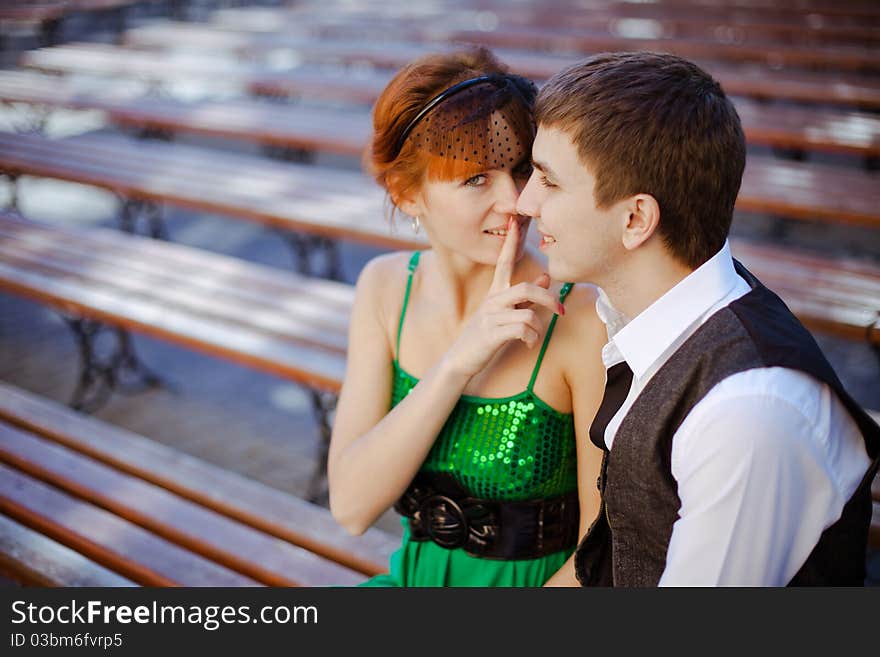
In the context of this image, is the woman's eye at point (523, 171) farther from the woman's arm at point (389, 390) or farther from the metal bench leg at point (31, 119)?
the metal bench leg at point (31, 119)

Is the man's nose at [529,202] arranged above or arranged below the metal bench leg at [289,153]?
above

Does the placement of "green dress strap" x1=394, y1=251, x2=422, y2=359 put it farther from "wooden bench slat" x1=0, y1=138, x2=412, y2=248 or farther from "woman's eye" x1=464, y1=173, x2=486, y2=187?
"wooden bench slat" x1=0, y1=138, x2=412, y2=248

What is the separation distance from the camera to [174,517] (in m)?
2.50

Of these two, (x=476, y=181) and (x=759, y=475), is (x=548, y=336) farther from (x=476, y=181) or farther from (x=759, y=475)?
(x=759, y=475)

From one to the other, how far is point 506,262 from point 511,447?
400 millimetres

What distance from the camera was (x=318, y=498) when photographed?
3.48 metres

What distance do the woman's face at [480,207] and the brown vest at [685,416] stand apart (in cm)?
52

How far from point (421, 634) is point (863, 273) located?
2535 mm

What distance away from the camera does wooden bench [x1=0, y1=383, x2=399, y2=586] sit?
230cm

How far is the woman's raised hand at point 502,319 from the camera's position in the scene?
5.35 ft

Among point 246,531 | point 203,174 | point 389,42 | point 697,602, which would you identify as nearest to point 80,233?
point 203,174

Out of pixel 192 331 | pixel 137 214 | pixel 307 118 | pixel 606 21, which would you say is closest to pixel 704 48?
pixel 606 21

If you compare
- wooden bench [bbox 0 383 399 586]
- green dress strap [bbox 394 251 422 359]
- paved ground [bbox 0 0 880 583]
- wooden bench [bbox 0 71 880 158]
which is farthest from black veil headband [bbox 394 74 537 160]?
wooden bench [bbox 0 71 880 158]

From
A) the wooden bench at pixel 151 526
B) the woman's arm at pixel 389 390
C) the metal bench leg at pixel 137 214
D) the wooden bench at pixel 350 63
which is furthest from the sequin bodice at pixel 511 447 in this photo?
the metal bench leg at pixel 137 214
